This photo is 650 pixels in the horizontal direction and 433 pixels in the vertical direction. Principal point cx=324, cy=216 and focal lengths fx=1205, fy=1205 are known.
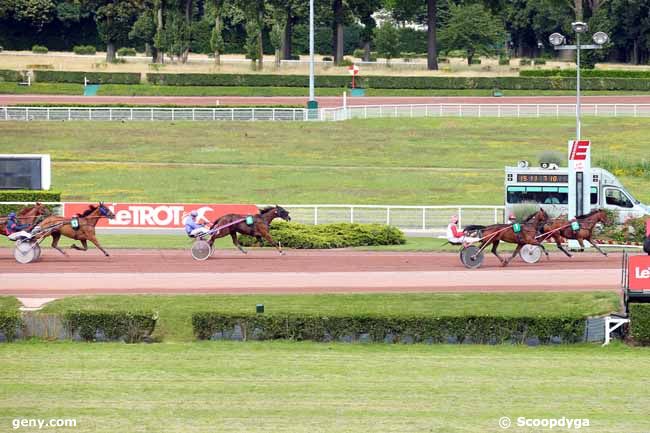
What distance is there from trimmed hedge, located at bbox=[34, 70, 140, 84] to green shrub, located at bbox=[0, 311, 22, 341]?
53.0 meters

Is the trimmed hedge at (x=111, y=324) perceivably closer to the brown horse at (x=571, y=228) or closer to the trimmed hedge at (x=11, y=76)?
the brown horse at (x=571, y=228)

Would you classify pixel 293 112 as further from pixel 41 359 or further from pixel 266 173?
pixel 41 359

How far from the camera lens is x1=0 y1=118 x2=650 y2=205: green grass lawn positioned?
133 ft

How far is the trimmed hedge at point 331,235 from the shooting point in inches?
1164

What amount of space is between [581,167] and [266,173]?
1641 cm

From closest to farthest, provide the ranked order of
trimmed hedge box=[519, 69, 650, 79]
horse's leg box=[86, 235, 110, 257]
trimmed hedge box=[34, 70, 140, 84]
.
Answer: horse's leg box=[86, 235, 110, 257]
trimmed hedge box=[34, 70, 140, 84]
trimmed hedge box=[519, 69, 650, 79]

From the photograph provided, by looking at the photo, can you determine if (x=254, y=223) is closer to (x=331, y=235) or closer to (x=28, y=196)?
(x=331, y=235)

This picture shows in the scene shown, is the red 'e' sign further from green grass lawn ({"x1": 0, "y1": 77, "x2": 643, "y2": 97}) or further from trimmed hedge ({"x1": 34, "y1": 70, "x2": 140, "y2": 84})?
trimmed hedge ({"x1": 34, "y1": 70, "x2": 140, "y2": 84})

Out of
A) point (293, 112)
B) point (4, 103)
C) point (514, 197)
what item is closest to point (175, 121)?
point (293, 112)

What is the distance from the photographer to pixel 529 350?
707 inches

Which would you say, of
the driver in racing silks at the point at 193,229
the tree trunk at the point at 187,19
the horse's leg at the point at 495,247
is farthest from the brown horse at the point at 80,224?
the tree trunk at the point at 187,19

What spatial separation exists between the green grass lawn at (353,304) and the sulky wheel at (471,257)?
451 centimetres

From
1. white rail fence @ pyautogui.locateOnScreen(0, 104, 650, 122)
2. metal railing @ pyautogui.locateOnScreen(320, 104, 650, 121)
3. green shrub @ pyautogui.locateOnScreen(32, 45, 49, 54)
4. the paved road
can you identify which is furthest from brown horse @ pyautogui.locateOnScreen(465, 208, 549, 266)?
green shrub @ pyautogui.locateOnScreen(32, 45, 49, 54)

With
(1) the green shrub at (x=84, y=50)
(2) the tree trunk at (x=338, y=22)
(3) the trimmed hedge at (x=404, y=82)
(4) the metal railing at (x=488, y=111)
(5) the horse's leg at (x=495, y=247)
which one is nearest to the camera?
(5) the horse's leg at (x=495, y=247)
